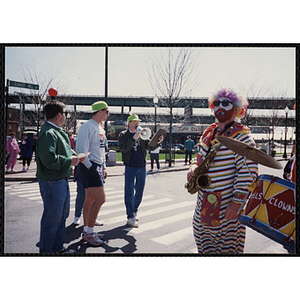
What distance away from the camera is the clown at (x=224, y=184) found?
228 cm

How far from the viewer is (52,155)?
2.90 metres

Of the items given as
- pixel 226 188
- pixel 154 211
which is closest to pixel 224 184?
pixel 226 188

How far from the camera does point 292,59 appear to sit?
3.11 meters

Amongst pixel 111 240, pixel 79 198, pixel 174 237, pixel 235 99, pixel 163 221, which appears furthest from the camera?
pixel 163 221

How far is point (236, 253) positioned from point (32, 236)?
10.4 feet

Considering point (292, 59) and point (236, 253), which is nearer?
point (236, 253)

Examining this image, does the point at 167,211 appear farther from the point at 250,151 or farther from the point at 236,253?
the point at 250,151

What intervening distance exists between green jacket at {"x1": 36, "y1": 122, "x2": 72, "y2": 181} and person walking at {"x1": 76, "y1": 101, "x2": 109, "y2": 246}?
15.1 inches

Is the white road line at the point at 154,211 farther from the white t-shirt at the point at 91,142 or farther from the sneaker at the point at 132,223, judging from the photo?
the white t-shirt at the point at 91,142

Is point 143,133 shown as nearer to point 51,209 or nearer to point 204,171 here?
point 51,209

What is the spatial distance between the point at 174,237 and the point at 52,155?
7.61 ft

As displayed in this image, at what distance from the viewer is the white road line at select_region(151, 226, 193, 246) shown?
3.98 metres

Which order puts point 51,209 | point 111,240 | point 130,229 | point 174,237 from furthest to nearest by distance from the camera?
point 130,229 → point 174,237 → point 111,240 → point 51,209
